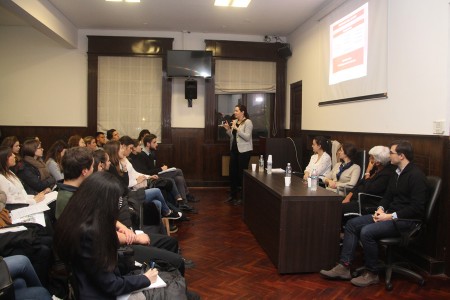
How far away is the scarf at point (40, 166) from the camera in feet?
12.9

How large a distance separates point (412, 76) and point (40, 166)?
4.06m

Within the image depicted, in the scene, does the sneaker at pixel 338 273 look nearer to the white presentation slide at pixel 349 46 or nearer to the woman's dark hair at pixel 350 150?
the woman's dark hair at pixel 350 150

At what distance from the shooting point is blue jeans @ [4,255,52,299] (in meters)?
1.97

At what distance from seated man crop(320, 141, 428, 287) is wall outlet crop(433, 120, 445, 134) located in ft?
1.28

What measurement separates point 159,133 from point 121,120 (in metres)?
0.82

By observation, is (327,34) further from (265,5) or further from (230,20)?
(230,20)

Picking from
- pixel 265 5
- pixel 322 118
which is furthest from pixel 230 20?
pixel 322 118

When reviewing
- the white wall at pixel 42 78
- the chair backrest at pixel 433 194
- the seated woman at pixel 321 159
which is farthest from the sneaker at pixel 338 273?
the white wall at pixel 42 78

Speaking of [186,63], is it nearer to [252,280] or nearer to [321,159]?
[321,159]

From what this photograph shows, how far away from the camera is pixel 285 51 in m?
7.36

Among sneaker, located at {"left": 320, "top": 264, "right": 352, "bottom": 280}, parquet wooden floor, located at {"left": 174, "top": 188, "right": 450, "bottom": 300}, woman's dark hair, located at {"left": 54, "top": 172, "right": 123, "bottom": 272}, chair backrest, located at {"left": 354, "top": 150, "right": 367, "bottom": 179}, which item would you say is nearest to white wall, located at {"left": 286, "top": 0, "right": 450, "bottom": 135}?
chair backrest, located at {"left": 354, "top": 150, "right": 367, "bottom": 179}

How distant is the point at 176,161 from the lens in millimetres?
7645

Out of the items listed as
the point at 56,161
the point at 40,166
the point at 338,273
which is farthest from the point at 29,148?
the point at 338,273

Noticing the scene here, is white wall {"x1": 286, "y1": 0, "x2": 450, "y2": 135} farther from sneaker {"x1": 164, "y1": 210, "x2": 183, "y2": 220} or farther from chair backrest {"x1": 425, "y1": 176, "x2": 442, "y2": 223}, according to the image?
sneaker {"x1": 164, "y1": 210, "x2": 183, "y2": 220}
